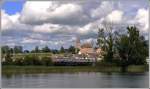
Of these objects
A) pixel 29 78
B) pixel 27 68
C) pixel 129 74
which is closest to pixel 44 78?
pixel 29 78

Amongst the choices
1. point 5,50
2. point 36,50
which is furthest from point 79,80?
point 5,50

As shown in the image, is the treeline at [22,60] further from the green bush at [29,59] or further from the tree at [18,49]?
the tree at [18,49]

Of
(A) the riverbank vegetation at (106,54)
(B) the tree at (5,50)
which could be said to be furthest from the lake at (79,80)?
(B) the tree at (5,50)

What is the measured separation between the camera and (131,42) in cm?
780

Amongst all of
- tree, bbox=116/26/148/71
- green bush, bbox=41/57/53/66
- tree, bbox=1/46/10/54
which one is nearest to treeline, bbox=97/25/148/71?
tree, bbox=116/26/148/71

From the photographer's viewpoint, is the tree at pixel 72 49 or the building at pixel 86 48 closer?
the building at pixel 86 48

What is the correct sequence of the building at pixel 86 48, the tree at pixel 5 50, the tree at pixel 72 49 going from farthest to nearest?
the tree at pixel 72 49 → the building at pixel 86 48 → the tree at pixel 5 50

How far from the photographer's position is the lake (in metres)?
5.71

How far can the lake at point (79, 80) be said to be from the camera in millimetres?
Answer: 5708

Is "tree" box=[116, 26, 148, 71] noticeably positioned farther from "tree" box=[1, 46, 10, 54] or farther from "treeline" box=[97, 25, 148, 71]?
"tree" box=[1, 46, 10, 54]

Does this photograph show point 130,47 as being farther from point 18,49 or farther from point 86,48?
point 18,49

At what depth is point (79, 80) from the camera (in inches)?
247

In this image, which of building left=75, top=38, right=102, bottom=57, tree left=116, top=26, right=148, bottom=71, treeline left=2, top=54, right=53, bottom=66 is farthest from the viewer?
tree left=116, top=26, right=148, bottom=71

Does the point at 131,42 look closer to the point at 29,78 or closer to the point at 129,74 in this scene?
the point at 129,74
